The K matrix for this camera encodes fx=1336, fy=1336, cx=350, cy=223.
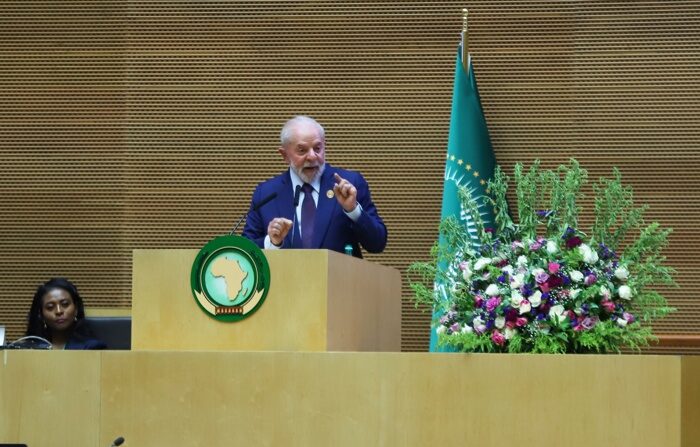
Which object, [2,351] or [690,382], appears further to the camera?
[2,351]

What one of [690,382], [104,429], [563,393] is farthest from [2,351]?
[690,382]

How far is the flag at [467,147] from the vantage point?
6.31 meters

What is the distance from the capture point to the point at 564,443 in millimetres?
3594

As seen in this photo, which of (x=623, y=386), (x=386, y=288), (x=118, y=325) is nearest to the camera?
(x=623, y=386)

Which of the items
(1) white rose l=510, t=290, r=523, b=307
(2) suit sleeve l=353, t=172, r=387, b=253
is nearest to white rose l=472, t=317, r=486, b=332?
(1) white rose l=510, t=290, r=523, b=307

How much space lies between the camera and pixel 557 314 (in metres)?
3.79

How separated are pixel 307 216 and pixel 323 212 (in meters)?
0.06

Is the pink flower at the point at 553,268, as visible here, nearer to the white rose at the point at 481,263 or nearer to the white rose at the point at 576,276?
the white rose at the point at 576,276

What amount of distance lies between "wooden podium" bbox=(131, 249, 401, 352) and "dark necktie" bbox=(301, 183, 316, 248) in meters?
0.68

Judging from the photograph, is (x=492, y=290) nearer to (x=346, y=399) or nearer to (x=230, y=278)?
(x=346, y=399)

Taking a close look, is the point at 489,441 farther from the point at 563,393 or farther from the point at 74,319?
the point at 74,319

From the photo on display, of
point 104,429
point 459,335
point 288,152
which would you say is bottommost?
point 104,429

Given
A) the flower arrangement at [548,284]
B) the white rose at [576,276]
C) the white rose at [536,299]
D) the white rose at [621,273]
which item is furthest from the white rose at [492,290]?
the white rose at [621,273]

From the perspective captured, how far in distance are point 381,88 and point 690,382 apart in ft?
11.6
